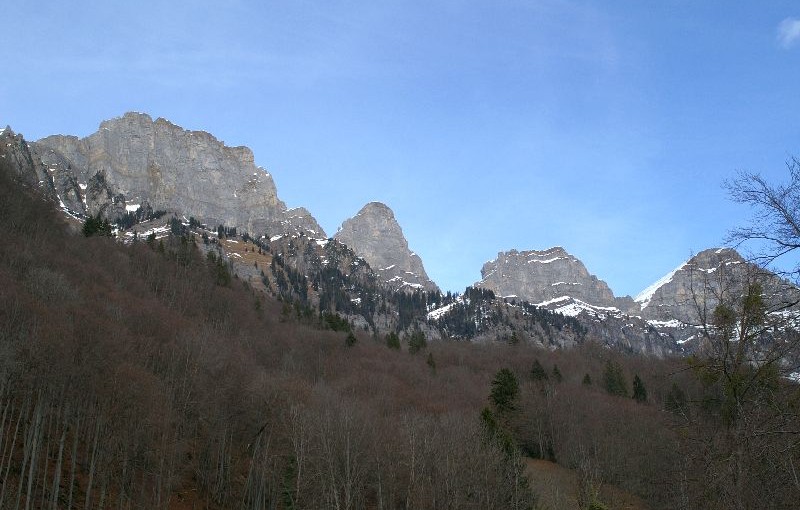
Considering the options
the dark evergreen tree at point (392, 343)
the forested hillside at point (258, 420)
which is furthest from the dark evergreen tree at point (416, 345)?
the forested hillside at point (258, 420)

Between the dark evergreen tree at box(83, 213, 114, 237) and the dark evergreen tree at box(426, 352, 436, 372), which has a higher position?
the dark evergreen tree at box(83, 213, 114, 237)

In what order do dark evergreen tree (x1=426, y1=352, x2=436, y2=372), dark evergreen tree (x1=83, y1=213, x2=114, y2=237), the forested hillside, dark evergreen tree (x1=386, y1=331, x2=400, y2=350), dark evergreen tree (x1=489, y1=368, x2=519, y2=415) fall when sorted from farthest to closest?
1. dark evergreen tree (x1=386, y1=331, x2=400, y2=350)
2. dark evergreen tree (x1=426, y1=352, x2=436, y2=372)
3. dark evergreen tree (x1=83, y1=213, x2=114, y2=237)
4. dark evergreen tree (x1=489, y1=368, x2=519, y2=415)
5. the forested hillside

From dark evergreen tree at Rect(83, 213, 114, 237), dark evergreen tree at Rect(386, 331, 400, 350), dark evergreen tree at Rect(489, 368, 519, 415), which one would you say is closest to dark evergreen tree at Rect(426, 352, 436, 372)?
dark evergreen tree at Rect(386, 331, 400, 350)

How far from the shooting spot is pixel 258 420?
4481 centimetres

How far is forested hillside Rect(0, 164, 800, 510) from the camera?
12.2 m

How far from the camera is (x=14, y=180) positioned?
200ft

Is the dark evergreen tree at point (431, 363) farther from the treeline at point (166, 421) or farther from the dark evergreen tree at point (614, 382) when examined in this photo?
the dark evergreen tree at point (614, 382)

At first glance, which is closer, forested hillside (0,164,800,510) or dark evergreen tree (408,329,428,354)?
forested hillside (0,164,800,510)

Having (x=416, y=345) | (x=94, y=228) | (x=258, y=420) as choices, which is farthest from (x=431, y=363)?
(x=94, y=228)

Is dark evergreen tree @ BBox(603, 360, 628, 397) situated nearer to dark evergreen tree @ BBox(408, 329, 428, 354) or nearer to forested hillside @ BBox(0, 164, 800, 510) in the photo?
forested hillside @ BBox(0, 164, 800, 510)

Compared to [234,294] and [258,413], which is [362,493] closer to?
[258,413]

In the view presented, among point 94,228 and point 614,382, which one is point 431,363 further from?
point 94,228

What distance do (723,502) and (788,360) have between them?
114 inches

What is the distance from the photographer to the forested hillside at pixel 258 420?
12243 millimetres
